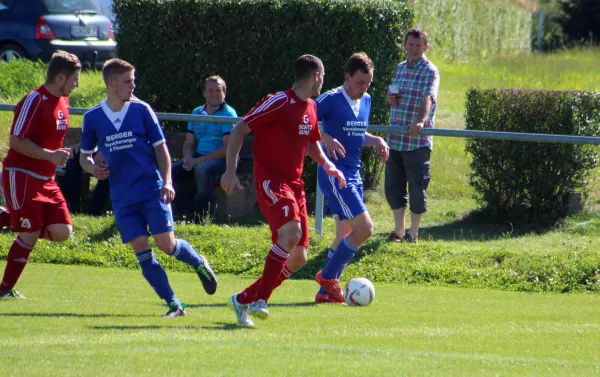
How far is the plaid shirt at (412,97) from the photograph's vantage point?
1183 cm

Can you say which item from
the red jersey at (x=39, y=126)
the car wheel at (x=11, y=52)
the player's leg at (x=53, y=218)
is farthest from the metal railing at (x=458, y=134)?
the car wheel at (x=11, y=52)

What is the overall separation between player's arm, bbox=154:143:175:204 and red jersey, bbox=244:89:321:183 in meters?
0.68

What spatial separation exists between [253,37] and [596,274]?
19.9 feet

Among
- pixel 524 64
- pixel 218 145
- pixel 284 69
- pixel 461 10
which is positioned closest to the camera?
pixel 218 145

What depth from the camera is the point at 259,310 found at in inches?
302

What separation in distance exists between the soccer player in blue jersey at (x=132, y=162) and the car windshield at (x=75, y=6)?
13.4 meters

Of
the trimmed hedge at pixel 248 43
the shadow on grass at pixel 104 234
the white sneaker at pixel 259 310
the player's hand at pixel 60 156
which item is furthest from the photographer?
the trimmed hedge at pixel 248 43

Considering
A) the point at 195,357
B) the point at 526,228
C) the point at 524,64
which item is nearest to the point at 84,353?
the point at 195,357

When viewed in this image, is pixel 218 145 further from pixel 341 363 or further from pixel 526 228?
pixel 341 363

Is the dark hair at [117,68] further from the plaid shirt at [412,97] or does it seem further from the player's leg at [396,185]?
the player's leg at [396,185]

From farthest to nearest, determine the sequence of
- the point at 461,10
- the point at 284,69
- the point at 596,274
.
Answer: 1. the point at 461,10
2. the point at 284,69
3. the point at 596,274

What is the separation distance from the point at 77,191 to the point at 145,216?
5624 millimetres

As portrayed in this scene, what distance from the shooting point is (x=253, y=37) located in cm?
1436

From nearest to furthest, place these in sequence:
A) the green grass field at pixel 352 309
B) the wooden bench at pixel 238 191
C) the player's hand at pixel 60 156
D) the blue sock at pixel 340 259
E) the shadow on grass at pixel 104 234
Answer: the green grass field at pixel 352 309 → the player's hand at pixel 60 156 → the blue sock at pixel 340 259 → the shadow on grass at pixel 104 234 → the wooden bench at pixel 238 191
